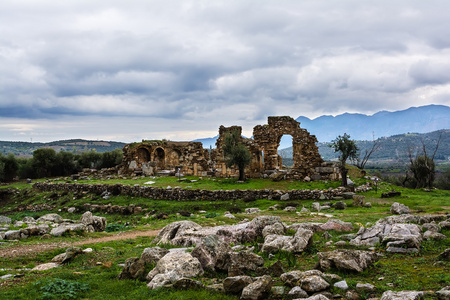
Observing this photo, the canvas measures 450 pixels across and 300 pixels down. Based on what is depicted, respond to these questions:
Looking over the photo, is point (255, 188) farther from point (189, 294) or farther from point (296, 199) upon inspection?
point (189, 294)

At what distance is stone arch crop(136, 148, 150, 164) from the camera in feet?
158

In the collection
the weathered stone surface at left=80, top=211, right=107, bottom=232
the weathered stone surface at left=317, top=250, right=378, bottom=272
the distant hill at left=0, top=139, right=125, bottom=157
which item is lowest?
the weathered stone surface at left=80, top=211, right=107, bottom=232

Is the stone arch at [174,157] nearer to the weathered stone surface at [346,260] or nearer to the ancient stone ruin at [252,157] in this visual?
the ancient stone ruin at [252,157]

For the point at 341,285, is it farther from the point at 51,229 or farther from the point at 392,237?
the point at 51,229

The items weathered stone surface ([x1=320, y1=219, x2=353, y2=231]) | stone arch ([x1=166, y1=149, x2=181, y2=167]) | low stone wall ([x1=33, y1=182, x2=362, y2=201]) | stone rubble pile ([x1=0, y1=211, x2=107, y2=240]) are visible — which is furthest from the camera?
stone arch ([x1=166, y1=149, x2=181, y2=167])

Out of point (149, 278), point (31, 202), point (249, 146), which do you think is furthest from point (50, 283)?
point (31, 202)

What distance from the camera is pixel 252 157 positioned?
37.3 m

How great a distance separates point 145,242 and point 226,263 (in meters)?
6.46

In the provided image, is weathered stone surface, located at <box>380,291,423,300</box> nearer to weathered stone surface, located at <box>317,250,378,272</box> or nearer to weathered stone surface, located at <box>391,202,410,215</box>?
weathered stone surface, located at <box>317,250,378,272</box>

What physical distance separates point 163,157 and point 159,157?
0.78 meters

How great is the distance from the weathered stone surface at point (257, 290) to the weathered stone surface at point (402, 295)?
2.13m

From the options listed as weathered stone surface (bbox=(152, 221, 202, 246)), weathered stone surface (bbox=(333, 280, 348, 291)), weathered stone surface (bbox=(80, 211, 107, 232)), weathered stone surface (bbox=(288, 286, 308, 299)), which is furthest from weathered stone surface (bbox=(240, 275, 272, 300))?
weathered stone surface (bbox=(80, 211, 107, 232))

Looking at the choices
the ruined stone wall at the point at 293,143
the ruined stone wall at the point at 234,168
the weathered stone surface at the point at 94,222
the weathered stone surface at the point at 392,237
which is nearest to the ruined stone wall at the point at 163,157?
the ruined stone wall at the point at 234,168

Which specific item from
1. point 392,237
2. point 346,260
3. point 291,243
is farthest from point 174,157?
point 346,260
